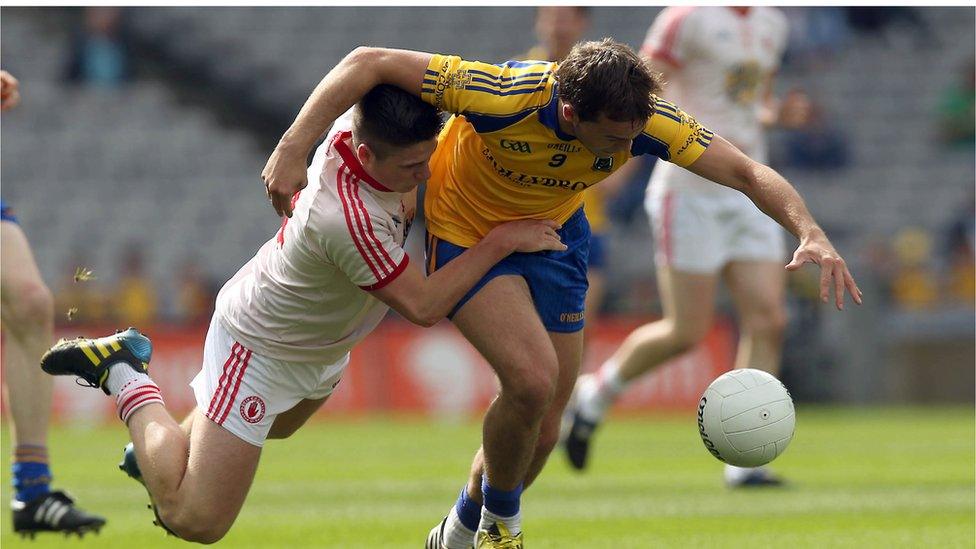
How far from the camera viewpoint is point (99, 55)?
21156 mm

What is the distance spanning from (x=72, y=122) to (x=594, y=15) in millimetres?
8033

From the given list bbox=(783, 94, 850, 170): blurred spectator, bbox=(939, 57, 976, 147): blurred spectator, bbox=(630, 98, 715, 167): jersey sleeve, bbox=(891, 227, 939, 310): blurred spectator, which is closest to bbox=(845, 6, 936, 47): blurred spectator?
bbox=(939, 57, 976, 147): blurred spectator

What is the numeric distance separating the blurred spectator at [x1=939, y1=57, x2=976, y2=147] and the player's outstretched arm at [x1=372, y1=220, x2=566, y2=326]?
50.7ft

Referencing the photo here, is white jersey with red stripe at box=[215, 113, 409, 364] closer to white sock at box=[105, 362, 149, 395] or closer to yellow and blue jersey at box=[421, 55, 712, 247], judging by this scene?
yellow and blue jersey at box=[421, 55, 712, 247]

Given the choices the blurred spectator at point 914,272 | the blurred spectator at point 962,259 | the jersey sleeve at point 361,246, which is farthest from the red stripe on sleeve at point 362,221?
the blurred spectator at point 962,259

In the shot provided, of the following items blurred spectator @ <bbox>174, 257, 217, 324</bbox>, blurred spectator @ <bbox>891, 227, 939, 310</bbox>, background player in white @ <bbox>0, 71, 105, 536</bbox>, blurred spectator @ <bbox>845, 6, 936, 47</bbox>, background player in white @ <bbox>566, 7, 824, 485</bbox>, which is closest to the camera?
background player in white @ <bbox>0, 71, 105, 536</bbox>

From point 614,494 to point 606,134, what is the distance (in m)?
3.49

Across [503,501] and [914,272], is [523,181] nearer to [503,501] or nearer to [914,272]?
[503,501]

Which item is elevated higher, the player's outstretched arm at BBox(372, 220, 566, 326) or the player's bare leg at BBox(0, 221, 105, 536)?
the player's outstretched arm at BBox(372, 220, 566, 326)

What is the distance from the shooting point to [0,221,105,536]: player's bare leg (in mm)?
5996

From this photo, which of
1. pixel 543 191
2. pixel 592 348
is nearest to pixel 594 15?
pixel 592 348

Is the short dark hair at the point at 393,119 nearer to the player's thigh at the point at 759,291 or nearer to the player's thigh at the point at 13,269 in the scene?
the player's thigh at the point at 13,269

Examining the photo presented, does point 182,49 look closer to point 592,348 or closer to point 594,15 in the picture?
point 594,15

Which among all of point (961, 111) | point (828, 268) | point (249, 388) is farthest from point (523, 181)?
point (961, 111)
